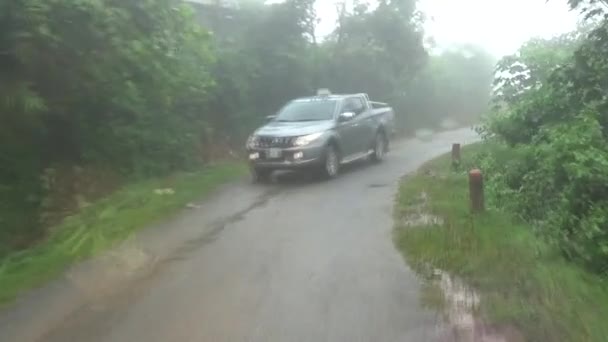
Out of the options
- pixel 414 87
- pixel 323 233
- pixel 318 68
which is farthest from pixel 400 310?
pixel 414 87

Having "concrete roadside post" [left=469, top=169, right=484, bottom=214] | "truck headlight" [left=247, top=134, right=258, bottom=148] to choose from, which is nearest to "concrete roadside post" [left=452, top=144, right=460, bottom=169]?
"truck headlight" [left=247, top=134, right=258, bottom=148]

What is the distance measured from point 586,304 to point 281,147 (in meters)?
9.39

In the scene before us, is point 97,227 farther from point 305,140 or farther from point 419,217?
point 305,140

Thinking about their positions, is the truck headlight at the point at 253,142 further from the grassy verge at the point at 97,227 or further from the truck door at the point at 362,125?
the truck door at the point at 362,125

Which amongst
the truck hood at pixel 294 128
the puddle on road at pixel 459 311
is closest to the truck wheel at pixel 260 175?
the truck hood at pixel 294 128

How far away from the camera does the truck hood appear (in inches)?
599

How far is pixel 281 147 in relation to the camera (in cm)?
1501

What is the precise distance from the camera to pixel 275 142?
15102 millimetres

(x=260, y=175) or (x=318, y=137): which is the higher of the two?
(x=318, y=137)

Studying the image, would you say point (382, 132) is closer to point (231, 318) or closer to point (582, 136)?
point (582, 136)

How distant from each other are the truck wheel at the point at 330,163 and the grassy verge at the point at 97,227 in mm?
2173

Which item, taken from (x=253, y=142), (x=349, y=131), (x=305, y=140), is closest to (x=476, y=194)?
(x=305, y=140)

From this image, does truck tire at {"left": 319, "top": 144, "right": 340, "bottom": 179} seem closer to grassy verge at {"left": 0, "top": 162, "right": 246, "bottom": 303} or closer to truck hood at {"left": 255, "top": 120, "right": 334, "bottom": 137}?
truck hood at {"left": 255, "top": 120, "right": 334, "bottom": 137}

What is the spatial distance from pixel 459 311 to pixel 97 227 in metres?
5.91
